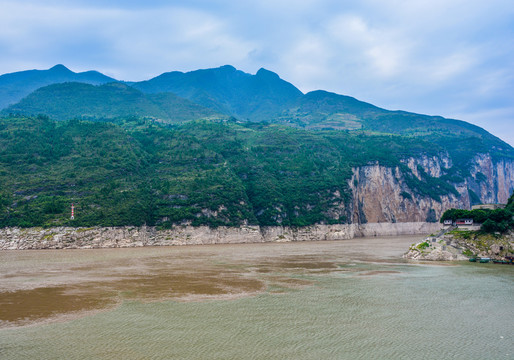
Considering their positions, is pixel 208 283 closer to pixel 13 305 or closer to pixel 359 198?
pixel 13 305

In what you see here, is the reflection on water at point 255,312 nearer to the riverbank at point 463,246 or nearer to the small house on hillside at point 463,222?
the riverbank at point 463,246

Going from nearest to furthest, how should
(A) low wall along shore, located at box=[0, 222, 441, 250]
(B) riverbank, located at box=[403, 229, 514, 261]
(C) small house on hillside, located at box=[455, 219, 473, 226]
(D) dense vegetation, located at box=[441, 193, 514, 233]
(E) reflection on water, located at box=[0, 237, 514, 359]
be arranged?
1. (E) reflection on water, located at box=[0, 237, 514, 359]
2. (B) riverbank, located at box=[403, 229, 514, 261]
3. (D) dense vegetation, located at box=[441, 193, 514, 233]
4. (C) small house on hillside, located at box=[455, 219, 473, 226]
5. (A) low wall along shore, located at box=[0, 222, 441, 250]

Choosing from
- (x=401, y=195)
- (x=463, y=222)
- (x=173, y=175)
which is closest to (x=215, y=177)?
(x=173, y=175)

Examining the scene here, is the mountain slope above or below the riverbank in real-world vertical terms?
above

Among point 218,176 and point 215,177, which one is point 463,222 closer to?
point 215,177

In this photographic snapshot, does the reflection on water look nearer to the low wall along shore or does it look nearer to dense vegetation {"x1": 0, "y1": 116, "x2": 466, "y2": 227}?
the low wall along shore

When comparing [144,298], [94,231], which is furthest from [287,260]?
[94,231]

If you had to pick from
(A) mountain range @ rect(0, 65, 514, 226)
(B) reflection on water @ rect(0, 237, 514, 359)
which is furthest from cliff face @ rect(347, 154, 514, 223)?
(B) reflection on water @ rect(0, 237, 514, 359)

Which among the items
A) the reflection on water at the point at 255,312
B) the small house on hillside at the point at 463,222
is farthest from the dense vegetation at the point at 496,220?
the reflection on water at the point at 255,312
